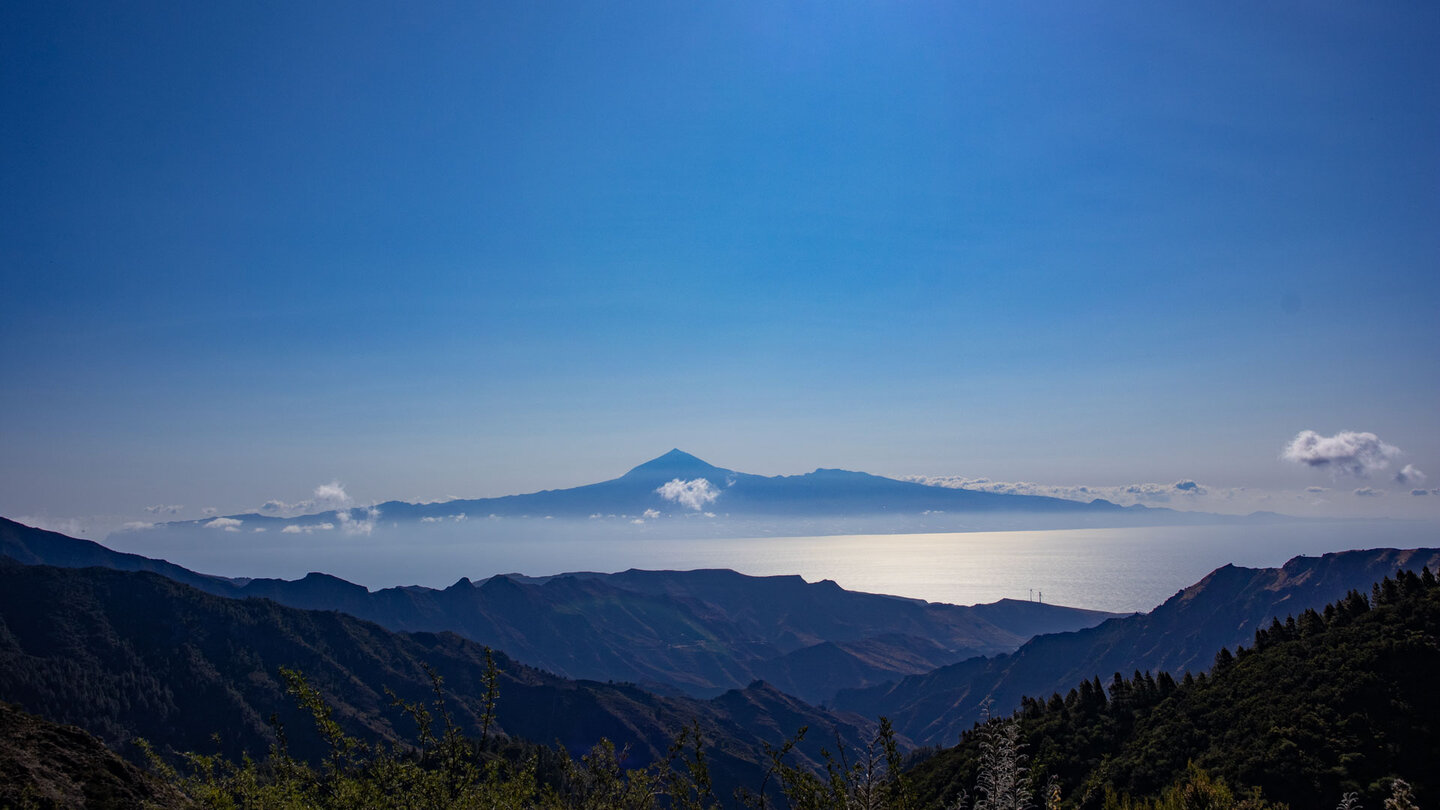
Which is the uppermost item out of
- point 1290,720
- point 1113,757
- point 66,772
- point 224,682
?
point 66,772

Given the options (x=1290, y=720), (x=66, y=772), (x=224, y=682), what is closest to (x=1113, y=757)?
(x=1290, y=720)

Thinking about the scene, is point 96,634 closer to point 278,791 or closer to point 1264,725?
point 278,791

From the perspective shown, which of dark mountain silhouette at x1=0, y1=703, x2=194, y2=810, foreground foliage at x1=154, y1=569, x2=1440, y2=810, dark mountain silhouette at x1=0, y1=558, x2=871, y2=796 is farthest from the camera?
dark mountain silhouette at x1=0, y1=558, x2=871, y2=796

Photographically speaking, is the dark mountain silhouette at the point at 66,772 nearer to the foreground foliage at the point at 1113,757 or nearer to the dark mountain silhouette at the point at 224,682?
the foreground foliage at the point at 1113,757

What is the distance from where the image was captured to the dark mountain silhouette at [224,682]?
142000 mm

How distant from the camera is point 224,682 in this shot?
159m

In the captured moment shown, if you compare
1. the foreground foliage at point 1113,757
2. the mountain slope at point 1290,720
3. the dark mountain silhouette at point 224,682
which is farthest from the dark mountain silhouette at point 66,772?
the dark mountain silhouette at point 224,682

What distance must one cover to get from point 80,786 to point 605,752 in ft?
57.0

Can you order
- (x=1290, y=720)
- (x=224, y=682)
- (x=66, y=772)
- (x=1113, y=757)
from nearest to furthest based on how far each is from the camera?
(x=66, y=772) < (x=1290, y=720) < (x=1113, y=757) < (x=224, y=682)

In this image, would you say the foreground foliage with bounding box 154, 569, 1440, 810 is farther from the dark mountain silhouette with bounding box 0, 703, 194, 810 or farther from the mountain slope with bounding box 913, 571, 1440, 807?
the dark mountain silhouette with bounding box 0, 703, 194, 810

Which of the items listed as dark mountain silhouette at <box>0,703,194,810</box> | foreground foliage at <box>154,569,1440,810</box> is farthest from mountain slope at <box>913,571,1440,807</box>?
dark mountain silhouette at <box>0,703,194,810</box>

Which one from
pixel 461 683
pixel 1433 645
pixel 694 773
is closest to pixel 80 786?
pixel 694 773

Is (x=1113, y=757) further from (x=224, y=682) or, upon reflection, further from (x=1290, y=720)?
(x=224, y=682)

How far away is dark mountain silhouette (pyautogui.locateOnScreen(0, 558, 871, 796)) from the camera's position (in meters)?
142
